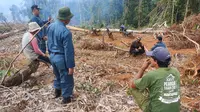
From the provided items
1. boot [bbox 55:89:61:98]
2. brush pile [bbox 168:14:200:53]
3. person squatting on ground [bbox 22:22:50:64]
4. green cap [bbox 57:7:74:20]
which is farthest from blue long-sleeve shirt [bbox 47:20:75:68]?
brush pile [bbox 168:14:200:53]

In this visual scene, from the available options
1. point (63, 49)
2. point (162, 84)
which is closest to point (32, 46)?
point (63, 49)

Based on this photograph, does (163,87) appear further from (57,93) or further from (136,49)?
(136,49)

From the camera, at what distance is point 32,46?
580 cm

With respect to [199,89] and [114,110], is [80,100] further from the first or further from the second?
[199,89]

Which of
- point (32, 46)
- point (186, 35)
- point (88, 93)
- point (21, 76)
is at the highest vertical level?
point (32, 46)

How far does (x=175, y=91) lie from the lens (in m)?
2.90

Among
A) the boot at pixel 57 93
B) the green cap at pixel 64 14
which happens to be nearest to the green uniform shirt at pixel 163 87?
the green cap at pixel 64 14

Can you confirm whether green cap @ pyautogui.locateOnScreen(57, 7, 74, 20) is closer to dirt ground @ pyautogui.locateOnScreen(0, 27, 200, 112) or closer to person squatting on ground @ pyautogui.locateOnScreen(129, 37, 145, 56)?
dirt ground @ pyautogui.locateOnScreen(0, 27, 200, 112)

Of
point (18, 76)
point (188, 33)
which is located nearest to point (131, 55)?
point (188, 33)

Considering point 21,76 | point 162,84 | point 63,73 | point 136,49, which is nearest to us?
point 162,84

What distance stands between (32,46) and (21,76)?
78 centimetres

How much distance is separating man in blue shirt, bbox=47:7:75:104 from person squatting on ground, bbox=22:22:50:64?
127 cm

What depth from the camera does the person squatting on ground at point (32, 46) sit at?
5.59 m

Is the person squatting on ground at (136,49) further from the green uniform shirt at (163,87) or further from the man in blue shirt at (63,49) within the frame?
the green uniform shirt at (163,87)
